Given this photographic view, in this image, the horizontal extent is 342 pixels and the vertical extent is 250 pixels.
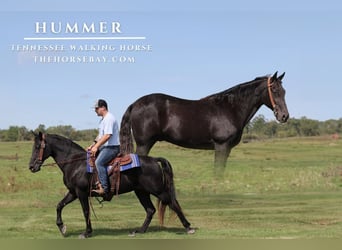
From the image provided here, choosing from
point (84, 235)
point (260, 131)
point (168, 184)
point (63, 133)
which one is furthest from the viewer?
point (260, 131)

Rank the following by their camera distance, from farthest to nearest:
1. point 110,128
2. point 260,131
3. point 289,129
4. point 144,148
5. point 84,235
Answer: point 289,129 < point 260,131 < point 144,148 < point 84,235 < point 110,128

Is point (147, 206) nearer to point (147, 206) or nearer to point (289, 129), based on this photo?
point (147, 206)

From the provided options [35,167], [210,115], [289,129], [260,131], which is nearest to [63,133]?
[260,131]

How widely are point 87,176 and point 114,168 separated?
1.70 feet

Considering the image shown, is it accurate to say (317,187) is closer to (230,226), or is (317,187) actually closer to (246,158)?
(246,158)

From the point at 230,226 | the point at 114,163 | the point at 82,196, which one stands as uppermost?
the point at 114,163

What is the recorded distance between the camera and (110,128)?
28.1 ft

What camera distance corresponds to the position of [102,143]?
8.66 meters

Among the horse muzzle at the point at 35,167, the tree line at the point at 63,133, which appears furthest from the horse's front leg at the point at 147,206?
the tree line at the point at 63,133

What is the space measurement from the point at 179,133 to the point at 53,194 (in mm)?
9869

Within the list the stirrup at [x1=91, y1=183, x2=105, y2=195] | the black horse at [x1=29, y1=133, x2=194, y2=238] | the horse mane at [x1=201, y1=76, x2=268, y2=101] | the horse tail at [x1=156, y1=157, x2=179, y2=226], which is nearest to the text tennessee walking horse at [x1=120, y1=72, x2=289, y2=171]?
the horse mane at [x1=201, y1=76, x2=268, y2=101]

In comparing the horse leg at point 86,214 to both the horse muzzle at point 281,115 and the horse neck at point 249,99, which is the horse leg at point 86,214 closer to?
Result: the horse neck at point 249,99

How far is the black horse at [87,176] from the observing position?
9109 mm

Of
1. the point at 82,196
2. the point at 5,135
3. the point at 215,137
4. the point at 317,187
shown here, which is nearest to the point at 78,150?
the point at 82,196
